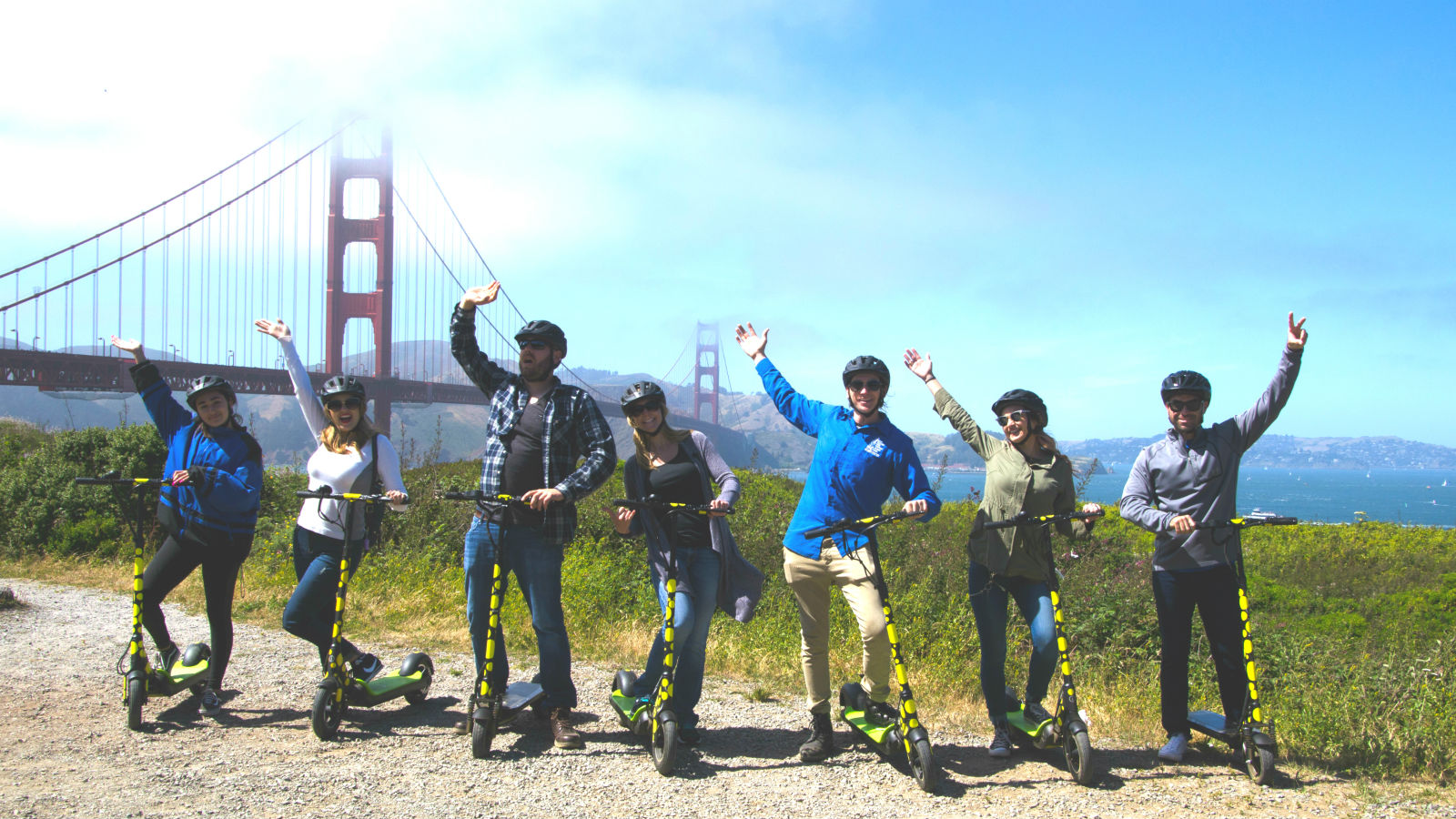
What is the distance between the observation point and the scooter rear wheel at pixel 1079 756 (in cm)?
402

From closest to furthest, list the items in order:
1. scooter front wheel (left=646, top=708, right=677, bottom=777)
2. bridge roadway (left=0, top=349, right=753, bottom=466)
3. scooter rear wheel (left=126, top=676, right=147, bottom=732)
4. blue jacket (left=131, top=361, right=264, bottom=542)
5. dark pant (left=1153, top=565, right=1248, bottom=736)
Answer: scooter front wheel (left=646, top=708, right=677, bottom=777) → dark pant (left=1153, top=565, right=1248, bottom=736) → scooter rear wheel (left=126, top=676, right=147, bottom=732) → blue jacket (left=131, top=361, right=264, bottom=542) → bridge roadway (left=0, top=349, right=753, bottom=466)

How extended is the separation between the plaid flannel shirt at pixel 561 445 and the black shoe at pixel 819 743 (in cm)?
157

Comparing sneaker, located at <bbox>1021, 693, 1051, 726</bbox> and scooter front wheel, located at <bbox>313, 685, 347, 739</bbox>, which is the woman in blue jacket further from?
sneaker, located at <bbox>1021, 693, 1051, 726</bbox>

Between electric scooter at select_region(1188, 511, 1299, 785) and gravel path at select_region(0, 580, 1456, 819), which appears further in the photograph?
electric scooter at select_region(1188, 511, 1299, 785)

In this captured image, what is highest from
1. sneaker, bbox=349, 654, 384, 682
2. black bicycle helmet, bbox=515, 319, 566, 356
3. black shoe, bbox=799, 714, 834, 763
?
black bicycle helmet, bbox=515, 319, 566, 356

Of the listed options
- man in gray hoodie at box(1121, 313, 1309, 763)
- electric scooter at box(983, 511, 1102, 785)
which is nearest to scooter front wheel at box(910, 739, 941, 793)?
electric scooter at box(983, 511, 1102, 785)

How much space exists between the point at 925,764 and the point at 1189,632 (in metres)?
1.52

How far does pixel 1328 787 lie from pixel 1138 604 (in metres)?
3.28

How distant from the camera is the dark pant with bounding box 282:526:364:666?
475cm

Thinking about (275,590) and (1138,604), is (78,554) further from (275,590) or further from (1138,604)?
(1138,604)

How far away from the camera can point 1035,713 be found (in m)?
4.47

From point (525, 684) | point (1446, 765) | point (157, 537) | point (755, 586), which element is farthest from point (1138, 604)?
point (157, 537)

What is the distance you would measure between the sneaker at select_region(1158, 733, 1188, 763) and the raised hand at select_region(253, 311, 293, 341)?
17.2ft

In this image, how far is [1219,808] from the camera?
3812 mm
